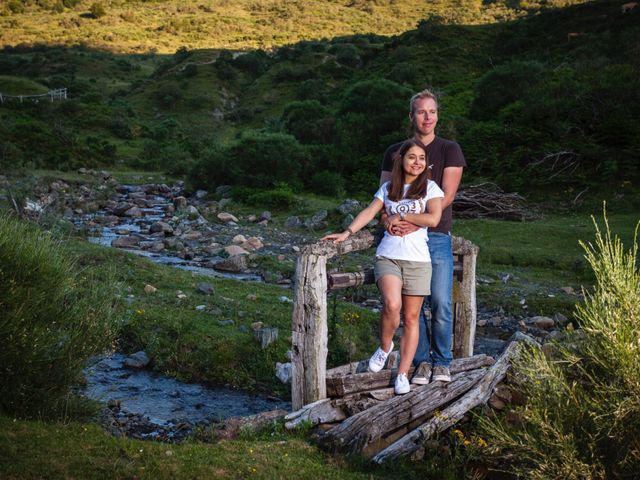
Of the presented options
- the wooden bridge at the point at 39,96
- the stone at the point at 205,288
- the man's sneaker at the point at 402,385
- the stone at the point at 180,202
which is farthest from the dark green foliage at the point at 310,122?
the man's sneaker at the point at 402,385

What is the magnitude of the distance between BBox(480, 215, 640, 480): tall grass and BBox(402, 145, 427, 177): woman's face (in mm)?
1904

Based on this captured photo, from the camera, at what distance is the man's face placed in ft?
20.8

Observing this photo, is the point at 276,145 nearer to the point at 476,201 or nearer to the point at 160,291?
the point at 476,201

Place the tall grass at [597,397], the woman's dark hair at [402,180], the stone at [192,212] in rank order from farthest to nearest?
the stone at [192,212], the woman's dark hair at [402,180], the tall grass at [597,397]

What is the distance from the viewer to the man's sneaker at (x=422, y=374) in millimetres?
6574

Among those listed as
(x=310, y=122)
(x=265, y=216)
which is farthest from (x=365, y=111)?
(x=265, y=216)

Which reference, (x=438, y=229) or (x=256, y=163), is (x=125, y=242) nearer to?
(x=256, y=163)

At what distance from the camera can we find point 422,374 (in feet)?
21.8

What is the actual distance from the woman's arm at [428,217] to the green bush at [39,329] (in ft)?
10.8

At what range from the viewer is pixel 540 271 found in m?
15.6

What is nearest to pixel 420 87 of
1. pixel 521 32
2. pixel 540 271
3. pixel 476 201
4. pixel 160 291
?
pixel 521 32

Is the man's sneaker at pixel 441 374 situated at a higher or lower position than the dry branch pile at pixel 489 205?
lower

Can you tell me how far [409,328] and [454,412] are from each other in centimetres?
91

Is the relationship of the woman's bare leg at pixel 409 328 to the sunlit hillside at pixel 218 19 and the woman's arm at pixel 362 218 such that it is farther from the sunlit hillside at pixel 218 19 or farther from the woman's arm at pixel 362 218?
the sunlit hillside at pixel 218 19
